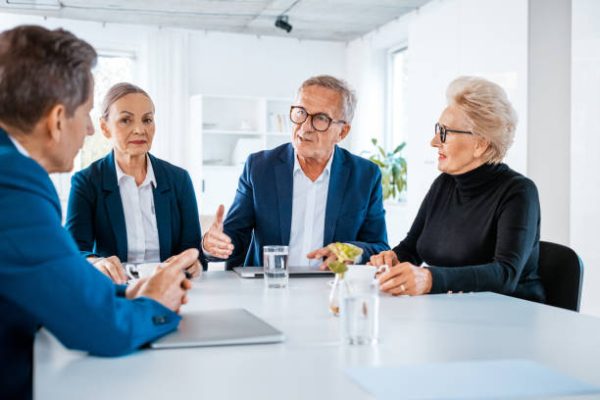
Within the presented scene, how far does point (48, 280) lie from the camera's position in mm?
1030

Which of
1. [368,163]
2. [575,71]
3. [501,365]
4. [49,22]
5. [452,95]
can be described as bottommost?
[501,365]

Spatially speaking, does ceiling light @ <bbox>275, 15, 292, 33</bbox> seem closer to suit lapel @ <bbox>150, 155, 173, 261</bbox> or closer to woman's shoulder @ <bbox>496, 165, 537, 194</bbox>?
suit lapel @ <bbox>150, 155, 173, 261</bbox>

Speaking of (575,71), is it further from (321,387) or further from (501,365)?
(321,387)

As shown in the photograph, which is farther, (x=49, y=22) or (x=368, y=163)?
(x=49, y=22)

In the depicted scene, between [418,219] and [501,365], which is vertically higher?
[418,219]

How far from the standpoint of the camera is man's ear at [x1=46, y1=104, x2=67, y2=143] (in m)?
1.19

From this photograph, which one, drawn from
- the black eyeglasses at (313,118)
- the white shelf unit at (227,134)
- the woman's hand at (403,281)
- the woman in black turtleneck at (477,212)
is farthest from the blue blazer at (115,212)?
the white shelf unit at (227,134)

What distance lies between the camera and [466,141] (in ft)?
7.57

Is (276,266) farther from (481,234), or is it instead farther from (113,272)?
(481,234)

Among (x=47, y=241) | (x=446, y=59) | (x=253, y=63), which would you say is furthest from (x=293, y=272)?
(x=253, y=63)

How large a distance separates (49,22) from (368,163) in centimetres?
548

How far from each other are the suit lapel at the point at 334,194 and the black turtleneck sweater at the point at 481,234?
0.30 metres

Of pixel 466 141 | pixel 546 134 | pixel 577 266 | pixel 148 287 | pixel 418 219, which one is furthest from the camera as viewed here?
pixel 546 134

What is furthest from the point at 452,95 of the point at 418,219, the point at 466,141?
the point at 418,219
